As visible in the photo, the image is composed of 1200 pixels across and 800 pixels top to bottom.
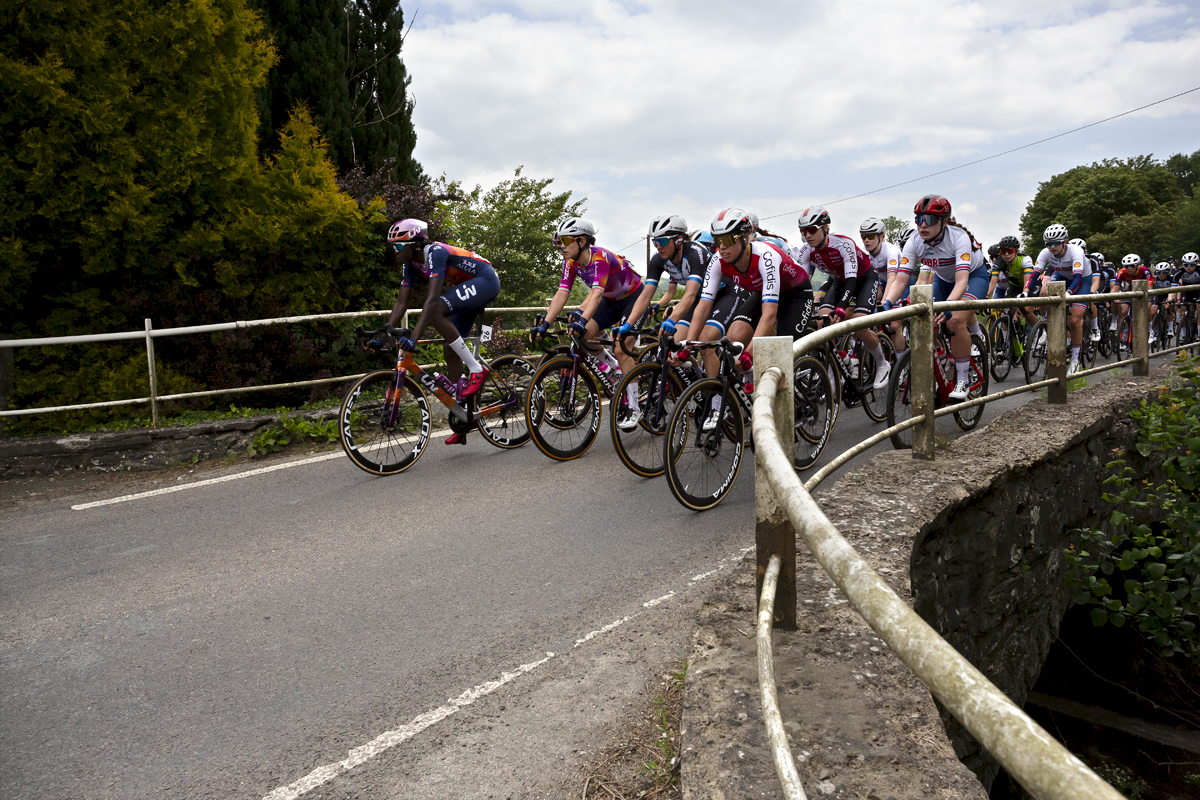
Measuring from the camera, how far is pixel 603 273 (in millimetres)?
8156

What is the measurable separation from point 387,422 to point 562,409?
164 centimetres

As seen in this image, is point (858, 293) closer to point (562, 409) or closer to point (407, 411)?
point (562, 409)

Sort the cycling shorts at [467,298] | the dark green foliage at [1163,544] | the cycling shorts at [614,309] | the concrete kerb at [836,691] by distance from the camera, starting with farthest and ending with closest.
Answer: the cycling shorts at [614,309], the cycling shorts at [467,298], the dark green foliage at [1163,544], the concrete kerb at [836,691]

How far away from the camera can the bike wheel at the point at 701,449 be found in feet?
18.5

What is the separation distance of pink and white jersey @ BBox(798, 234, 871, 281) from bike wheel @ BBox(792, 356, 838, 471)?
7.25 ft

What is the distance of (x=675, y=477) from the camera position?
5.62 meters

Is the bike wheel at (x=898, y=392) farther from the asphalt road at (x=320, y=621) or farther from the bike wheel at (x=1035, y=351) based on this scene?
the bike wheel at (x=1035, y=351)

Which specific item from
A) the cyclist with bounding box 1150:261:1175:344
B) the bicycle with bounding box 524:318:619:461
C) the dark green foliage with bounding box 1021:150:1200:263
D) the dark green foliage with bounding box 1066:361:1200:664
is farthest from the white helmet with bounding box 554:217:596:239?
the dark green foliage with bounding box 1021:150:1200:263

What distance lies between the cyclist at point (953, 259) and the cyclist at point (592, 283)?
9.59ft

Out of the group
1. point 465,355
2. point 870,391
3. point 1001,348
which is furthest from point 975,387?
point 1001,348

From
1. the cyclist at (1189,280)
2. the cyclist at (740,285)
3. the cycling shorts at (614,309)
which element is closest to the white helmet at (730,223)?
the cyclist at (740,285)

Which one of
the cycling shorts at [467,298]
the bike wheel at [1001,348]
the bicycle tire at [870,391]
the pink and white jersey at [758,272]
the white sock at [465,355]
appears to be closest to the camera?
the pink and white jersey at [758,272]

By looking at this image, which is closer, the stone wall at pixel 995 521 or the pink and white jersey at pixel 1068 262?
the stone wall at pixel 995 521

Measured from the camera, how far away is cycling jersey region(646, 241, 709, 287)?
7961 millimetres
